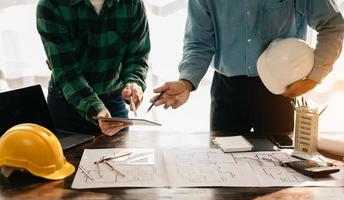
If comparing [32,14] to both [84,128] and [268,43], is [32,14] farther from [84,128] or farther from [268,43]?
[268,43]

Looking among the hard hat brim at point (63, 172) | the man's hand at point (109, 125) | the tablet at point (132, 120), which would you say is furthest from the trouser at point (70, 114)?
the hard hat brim at point (63, 172)

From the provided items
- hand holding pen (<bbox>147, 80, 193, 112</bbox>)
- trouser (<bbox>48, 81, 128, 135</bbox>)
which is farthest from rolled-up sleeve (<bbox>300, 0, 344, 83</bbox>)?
trouser (<bbox>48, 81, 128, 135</bbox>)

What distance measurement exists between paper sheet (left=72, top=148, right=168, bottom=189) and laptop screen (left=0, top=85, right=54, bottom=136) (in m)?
0.27

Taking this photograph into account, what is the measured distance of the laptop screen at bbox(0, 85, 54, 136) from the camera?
137 centimetres

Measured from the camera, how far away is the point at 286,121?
1.63 m

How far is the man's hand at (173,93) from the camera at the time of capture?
1.41 m

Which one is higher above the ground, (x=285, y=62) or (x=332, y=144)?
(x=285, y=62)

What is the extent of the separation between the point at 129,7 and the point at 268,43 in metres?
0.57

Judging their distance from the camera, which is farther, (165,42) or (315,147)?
(165,42)

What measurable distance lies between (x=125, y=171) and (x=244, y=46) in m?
0.73

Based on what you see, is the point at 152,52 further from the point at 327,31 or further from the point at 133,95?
the point at 327,31

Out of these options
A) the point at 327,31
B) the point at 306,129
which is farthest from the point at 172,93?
the point at 327,31

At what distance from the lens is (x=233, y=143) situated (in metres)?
1.34

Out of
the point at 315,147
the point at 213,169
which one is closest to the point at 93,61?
the point at 213,169
